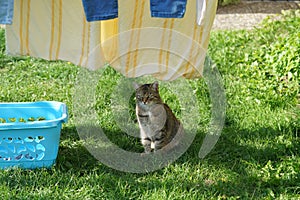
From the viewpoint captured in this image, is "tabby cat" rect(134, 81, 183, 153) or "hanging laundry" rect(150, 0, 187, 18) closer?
"hanging laundry" rect(150, 0, 187, 18)

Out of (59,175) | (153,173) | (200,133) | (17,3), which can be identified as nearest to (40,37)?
(17,3)

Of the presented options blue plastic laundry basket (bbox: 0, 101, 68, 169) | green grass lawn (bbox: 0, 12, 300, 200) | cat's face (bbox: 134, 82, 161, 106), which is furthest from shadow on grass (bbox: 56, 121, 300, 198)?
cat's face (bbox: 134, 82, 161, 106)

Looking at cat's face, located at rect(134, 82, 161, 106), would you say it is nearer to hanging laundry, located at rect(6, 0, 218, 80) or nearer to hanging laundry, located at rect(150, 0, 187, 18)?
hanging laundry, located at rect(6, 0, 218, 80)

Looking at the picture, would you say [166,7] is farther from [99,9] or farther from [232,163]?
[232,163]

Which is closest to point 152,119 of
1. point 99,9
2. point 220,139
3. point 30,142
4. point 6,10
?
point 220,139

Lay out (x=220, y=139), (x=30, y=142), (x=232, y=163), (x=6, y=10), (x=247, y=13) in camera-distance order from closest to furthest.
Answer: (x=6, y=10) < (x=30, y=142) < (x=232, y=163) < (x=220, y=139) < (x=247, y=13)

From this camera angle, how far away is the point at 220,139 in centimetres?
359

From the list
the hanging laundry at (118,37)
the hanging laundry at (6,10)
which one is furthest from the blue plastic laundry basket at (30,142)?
the hanging laundry at (6,10)

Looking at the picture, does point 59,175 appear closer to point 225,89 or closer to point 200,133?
point 200,133

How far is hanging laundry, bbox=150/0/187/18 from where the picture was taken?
280 centimetres

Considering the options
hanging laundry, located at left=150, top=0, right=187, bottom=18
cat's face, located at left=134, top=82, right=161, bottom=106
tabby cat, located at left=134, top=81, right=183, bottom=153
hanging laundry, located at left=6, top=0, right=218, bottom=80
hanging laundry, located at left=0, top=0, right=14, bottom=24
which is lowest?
tabby cat, located at left=134, top=81, right=183, bottom=153

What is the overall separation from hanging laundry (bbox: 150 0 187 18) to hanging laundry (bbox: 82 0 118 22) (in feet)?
0.62

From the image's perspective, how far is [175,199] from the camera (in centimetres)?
288

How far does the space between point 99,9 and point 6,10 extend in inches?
17.6
